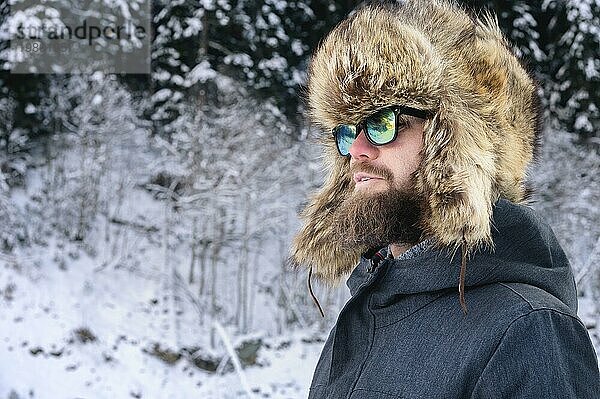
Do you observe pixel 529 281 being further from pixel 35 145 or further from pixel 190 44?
pixel 35 145

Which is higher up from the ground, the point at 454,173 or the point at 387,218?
the point at 454,173

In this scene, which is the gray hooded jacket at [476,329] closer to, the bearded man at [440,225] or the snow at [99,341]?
the bearded man at [440,225]

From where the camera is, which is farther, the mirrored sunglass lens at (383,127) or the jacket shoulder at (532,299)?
the mirrored sunglass lens at (383,127)

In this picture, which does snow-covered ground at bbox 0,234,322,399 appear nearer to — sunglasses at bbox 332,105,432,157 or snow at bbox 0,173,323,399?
snow at bbox 0,173,323,399

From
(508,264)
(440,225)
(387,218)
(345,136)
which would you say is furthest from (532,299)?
(345,136)

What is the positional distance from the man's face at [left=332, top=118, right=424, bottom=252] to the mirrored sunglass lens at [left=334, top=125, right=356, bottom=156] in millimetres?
97

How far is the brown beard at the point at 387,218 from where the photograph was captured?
1609mm

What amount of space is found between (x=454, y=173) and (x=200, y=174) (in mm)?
10115

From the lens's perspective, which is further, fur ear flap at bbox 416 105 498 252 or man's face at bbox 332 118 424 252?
man's face at bbox 332 118 424 252

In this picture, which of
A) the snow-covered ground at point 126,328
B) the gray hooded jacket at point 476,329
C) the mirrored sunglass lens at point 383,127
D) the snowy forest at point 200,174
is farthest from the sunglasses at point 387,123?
the snowy forest at point 200,174

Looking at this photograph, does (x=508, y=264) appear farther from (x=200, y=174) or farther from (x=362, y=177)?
(x=200, y=174)

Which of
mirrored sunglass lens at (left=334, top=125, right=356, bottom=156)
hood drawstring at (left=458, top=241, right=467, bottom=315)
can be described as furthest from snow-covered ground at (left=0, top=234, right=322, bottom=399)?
hood drawstring at (left=458, top=241, right=467, bottom=315)

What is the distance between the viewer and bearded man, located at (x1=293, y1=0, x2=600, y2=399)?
128 cm

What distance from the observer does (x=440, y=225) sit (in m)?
1.50
